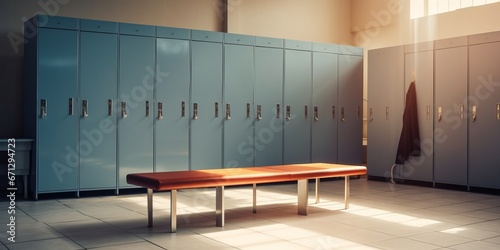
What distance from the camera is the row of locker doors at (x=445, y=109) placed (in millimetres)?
6449

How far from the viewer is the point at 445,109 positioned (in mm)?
6949

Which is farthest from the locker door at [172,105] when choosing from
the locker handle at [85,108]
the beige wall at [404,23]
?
the beige wall at [404,23]

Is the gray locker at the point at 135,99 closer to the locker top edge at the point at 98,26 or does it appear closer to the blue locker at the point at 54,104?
the locker top edge at the point at 98,26

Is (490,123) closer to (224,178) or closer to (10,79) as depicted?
A: (224,178)

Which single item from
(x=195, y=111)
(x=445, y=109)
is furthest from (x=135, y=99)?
(x=445, y=109)

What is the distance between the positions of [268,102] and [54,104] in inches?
117

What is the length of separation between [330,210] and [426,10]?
486cm

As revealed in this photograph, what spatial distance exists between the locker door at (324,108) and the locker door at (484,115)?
6.71 feet

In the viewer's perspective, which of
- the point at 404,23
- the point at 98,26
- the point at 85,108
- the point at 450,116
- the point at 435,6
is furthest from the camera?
the point at 404,23

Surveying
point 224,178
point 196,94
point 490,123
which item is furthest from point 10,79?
point 490,123

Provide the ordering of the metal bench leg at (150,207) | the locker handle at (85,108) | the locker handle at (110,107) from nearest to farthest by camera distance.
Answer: the metal bench leg at (150,207), the locker handle at (85,108), the locker handle at (110,107)

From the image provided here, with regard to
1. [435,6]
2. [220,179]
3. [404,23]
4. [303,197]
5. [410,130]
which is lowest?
[303,197]

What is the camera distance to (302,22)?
9.08 m

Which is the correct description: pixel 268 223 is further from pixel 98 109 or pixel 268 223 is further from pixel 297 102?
pixel 297 102
